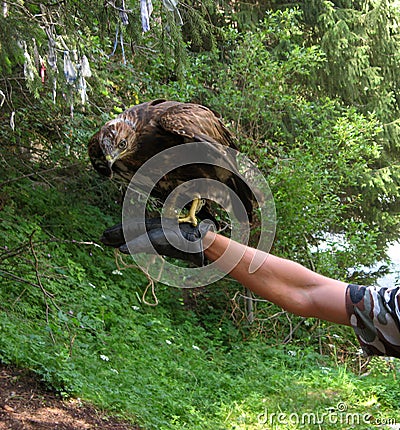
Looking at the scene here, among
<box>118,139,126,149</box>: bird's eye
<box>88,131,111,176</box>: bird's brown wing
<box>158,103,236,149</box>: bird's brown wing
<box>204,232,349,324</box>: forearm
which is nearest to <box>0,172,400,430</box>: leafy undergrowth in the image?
<box>88,131,111,176</box>: bird's brown wing

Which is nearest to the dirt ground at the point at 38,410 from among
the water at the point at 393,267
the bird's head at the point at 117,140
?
the bird's head at the point at 117,140

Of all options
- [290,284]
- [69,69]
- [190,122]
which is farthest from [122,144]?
[290,284]

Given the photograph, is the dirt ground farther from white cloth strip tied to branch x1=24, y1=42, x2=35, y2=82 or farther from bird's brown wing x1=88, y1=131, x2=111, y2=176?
white cloth strip tied to branch x1=24, y1=42, x2=35, y2=82

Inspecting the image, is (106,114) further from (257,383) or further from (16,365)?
(257,383)

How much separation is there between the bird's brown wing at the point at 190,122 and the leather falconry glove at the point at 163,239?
2.44ft

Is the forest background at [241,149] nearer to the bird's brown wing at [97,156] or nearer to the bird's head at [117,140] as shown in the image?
the bird's brown wing at [97,156]

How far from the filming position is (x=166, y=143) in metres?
3.25

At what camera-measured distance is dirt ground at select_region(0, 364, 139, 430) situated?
13.0ft

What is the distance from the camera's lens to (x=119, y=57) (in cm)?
671

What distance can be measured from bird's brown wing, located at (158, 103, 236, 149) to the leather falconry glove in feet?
2.44

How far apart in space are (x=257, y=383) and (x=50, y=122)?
11.0 feet

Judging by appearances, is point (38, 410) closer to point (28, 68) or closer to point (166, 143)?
point (166, 143)

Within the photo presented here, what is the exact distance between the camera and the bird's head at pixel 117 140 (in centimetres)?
312

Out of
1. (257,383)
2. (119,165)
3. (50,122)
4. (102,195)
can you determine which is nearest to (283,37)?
(102,195)
